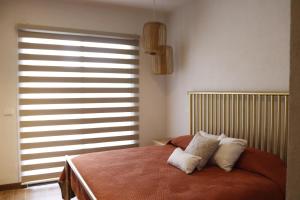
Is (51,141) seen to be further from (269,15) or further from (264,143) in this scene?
(269,15)

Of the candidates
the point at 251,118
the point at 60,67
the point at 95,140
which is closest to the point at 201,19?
the point at 251,118

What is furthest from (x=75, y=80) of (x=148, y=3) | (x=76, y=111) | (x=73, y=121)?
(x=148, y=3)

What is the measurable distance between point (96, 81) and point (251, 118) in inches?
87.5

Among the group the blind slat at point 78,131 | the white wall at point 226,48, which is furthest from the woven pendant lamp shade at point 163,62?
the blind slat at point 78,131

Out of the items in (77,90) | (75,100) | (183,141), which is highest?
(77,90)

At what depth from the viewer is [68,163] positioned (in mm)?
2633

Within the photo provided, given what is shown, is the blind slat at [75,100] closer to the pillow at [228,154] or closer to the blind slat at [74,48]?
the blind slat at [74,48]

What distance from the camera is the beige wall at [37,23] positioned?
325 cm

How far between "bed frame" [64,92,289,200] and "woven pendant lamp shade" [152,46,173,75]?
2.04 feet

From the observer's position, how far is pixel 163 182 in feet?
6.29

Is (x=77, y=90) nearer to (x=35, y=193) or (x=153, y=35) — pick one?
(x=153, y=35)

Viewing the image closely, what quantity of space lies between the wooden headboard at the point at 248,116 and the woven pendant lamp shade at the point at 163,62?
23.8 inches

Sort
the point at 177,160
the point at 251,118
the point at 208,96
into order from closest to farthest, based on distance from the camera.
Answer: the point at 177,160, the point at 251,118, the point at 208,96

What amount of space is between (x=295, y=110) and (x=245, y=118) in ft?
7.24
